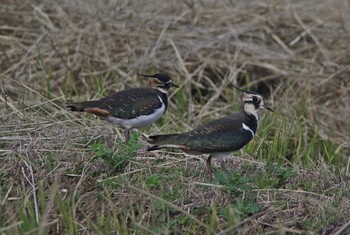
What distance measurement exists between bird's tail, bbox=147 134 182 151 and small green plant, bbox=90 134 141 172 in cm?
24

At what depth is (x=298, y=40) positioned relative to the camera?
33.6 ft

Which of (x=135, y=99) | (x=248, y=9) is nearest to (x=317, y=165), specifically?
(x=135, y=99)

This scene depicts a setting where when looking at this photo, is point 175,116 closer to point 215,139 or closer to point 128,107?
point 128,107

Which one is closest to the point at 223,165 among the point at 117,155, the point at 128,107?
the point at 117,155

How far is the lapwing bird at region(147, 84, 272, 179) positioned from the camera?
584cm

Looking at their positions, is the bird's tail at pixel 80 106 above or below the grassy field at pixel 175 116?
above

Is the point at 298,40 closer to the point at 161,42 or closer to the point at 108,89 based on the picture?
the point at 161,42

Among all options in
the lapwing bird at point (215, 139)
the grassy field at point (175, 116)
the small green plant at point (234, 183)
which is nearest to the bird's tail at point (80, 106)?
the grassy field at point (175, 116)

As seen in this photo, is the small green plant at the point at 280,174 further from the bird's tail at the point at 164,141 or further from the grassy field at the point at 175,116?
the bird's tail at the point at 164,141

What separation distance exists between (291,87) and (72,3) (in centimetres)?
295

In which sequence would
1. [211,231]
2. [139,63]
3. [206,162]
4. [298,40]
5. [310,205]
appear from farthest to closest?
[298,40] → [139,63] → [206,162] → [310,205] → [211,231]

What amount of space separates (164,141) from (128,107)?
0.76 m

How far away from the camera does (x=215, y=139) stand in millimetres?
5922

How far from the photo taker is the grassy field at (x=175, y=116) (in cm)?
543
